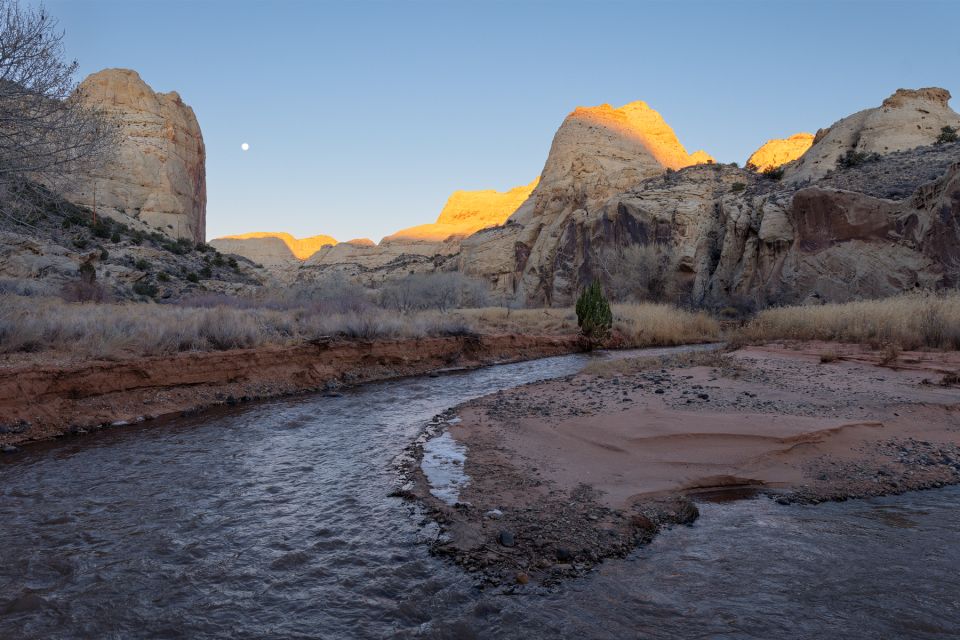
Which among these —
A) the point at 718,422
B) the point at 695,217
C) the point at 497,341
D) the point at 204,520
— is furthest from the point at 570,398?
the point at 695,217

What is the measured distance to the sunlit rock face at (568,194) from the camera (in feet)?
147

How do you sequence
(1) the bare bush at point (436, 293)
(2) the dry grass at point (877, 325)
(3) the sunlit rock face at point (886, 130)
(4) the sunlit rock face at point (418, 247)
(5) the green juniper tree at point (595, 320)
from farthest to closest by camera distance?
1. (4) the sunlit rock face at point (418, 247)
2. (1) the bare bush at point (436, 293)
3. (3) the sunlit rock face at point (886, 130)
4. (5) the green juniper tree at point (595, 320)
5. (2) the dry grass at point (877, 325)

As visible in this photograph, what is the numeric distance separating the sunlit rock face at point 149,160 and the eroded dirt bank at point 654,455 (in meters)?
46.2

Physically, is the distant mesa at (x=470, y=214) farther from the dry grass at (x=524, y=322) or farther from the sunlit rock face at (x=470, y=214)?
the dry grass at (x=524, y=322)

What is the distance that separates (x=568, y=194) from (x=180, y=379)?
43024mm

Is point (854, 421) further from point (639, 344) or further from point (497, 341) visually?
→ point (639, 344)

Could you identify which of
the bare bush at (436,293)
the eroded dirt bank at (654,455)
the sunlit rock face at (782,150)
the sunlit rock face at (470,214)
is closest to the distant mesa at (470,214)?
the sunlit rock face at (470,214)

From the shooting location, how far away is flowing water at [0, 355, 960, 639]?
9.93ft

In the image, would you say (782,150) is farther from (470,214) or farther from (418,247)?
(470,214)

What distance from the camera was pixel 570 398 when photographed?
29.0ft

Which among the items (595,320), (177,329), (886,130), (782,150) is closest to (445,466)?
(177,329)

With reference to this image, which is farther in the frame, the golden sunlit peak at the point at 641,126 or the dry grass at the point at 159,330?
the golden sunlit peak at the point at 641,126

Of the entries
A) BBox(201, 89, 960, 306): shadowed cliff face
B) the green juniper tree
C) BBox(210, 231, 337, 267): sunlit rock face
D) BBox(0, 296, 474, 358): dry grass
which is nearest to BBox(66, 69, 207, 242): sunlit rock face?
BBox(201, 89, 960, 306): shadowed cliff face

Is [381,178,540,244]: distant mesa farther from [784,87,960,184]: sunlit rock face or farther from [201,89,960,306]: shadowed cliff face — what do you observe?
[784,87,960,184]: sunlit rock face
